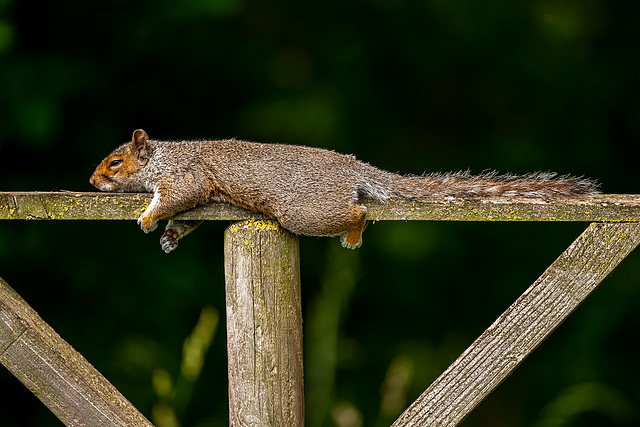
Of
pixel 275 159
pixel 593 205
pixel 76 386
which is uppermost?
pixel 593 205

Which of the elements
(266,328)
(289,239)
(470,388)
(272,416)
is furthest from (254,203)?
(470,388)

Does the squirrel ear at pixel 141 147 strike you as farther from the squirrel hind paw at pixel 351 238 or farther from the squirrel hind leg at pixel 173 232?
the squirrel hind paw at pixel 351 238

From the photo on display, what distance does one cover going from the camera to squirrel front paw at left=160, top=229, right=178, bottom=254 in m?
1.70

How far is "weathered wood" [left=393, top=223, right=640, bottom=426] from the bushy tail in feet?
0.59

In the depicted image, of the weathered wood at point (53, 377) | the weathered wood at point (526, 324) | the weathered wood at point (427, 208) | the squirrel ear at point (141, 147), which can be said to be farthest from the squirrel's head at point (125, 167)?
the weathered wood at point (526, 324)

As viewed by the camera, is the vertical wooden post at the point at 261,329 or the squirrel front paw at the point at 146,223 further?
the squirrel front paw at the point at 146,223

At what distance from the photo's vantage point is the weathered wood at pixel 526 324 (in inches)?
55.9

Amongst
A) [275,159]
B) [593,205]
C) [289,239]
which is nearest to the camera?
[593,205]

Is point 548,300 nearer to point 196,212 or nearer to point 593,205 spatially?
point 593,205

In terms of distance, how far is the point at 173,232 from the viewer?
1720 millimetres

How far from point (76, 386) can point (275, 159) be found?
0.67 m

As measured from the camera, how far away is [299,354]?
1503 mm

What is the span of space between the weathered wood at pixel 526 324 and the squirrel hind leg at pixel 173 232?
65 centimetres

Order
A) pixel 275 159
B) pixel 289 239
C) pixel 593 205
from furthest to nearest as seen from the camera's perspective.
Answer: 1. pixel 275 159
2. pixel 289 239
3. pixel 593 205
